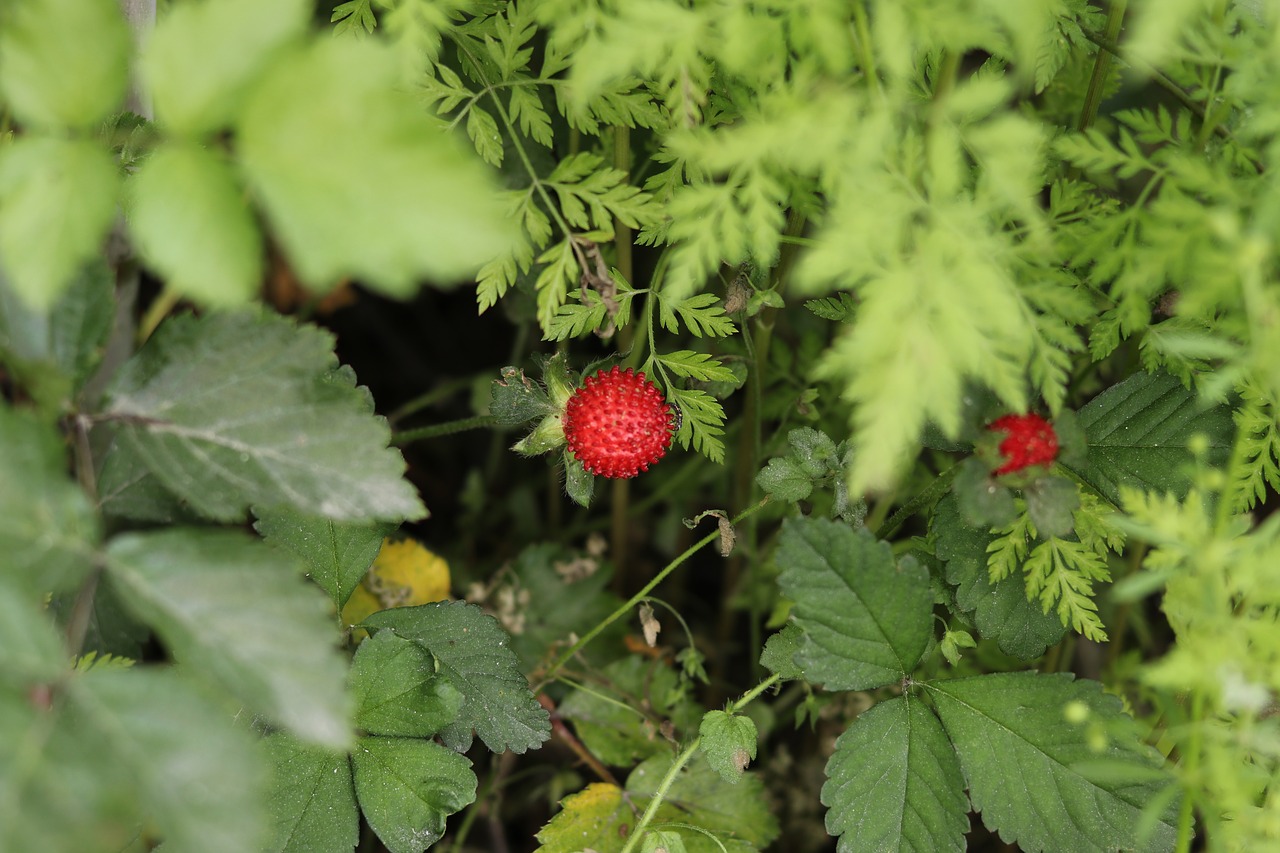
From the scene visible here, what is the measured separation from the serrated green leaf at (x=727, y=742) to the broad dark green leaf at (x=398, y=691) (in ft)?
1.02

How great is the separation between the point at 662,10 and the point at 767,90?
17 centimetres

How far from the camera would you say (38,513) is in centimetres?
81

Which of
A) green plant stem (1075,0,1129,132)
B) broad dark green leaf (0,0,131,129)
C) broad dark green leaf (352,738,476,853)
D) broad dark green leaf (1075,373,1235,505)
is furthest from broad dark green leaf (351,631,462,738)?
green plant stem (1075,0,1129,132)

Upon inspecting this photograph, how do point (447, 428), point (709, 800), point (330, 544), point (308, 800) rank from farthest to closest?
point (447, 428) < point (709, 800) < point (330, 544) < point (308, 800)

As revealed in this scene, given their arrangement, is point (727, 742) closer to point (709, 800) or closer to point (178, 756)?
point (709, 800)

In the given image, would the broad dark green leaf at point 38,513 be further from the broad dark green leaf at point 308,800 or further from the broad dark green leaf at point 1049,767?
the broad dark green leaf at point 1049,767

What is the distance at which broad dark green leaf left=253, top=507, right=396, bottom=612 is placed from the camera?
4.06 feet

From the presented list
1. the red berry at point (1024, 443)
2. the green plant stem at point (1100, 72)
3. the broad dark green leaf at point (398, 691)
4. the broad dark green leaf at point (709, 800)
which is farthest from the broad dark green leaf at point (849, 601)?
the green plant stem at point (1100, 72)

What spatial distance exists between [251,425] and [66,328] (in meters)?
0.19

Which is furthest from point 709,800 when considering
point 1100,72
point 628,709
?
point 1100,72

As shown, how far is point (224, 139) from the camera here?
126 cm

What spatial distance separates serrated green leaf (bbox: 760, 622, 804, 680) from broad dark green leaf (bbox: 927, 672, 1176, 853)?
0.19 m

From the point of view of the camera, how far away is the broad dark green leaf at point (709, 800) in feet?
4.51

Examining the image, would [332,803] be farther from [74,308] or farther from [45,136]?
[45,136]
